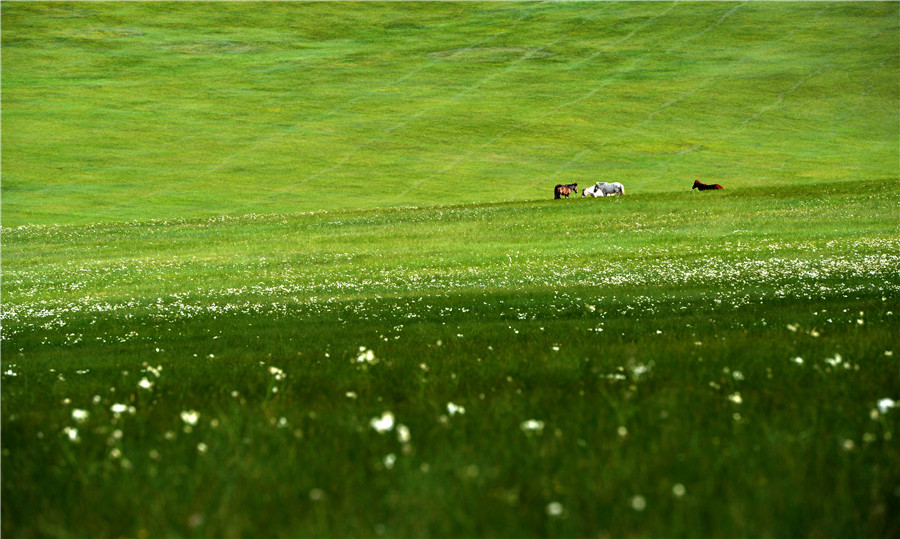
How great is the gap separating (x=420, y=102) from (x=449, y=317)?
293 feet

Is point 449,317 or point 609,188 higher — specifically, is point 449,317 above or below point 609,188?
above

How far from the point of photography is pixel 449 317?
18.5 metres

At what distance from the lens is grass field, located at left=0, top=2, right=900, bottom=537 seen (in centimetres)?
441

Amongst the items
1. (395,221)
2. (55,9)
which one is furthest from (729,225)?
(55,9)

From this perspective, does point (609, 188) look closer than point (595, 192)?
No

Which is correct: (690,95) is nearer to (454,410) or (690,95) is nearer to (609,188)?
(609,188)

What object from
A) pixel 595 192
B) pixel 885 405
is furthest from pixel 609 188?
pixel 885 405

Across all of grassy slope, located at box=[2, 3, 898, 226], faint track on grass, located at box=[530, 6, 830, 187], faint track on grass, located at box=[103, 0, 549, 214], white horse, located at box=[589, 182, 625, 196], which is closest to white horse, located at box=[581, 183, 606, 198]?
white horse, located at box=[589, 182, 625, 196]

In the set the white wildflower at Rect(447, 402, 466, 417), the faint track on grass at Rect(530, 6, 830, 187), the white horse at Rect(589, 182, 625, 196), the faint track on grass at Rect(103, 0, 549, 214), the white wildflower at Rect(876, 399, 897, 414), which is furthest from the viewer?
the faint track on grass at Rect(530, 6, 830, 187)


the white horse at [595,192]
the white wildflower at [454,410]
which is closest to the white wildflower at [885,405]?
the white wildflower at [454,410]

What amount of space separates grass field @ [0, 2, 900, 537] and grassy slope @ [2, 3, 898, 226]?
0.70m

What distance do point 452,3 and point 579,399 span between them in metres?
152

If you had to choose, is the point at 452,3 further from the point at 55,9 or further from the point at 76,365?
the point at 76,365

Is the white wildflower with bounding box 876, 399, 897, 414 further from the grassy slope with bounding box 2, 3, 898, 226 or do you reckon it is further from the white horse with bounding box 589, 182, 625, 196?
the grassy slope with bounding box 2, 3, 898, 226
